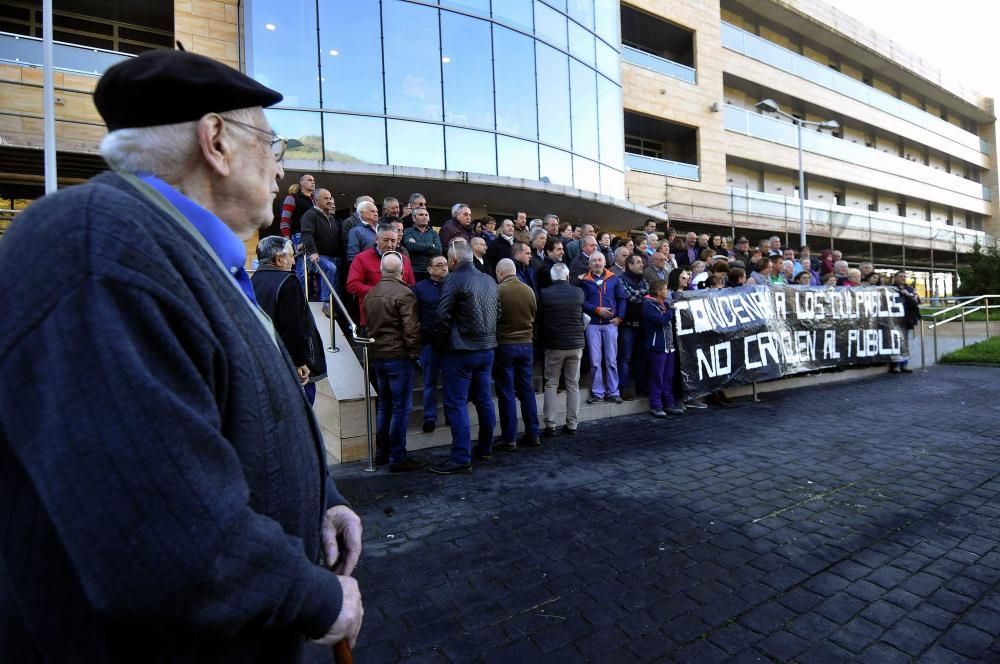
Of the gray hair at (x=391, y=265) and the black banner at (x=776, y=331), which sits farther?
the black banner at (x=776, y=331)

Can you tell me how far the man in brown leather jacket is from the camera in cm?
552

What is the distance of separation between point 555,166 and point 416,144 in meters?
4.35

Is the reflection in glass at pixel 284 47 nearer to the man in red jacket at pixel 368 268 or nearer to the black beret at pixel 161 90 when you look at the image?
the man in red jacket at pixel 368 268

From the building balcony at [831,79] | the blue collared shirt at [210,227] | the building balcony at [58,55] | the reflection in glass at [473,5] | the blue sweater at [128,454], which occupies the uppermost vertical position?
the building balcony at [831,79]

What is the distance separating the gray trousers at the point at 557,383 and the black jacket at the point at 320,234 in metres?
3.50

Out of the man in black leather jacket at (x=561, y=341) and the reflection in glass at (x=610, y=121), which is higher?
the reflection in glass at (x=610, y=121)

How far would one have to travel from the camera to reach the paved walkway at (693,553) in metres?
2.55

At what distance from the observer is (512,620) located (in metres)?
2.73

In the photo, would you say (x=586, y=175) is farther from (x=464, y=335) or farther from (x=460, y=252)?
(x=464, y=335)

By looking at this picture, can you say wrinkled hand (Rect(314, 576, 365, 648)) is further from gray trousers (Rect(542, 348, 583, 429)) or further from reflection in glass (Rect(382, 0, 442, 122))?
reflection in glass (Rect(382, 0, 442, 122))

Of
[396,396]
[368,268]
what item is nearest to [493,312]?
[396,396]

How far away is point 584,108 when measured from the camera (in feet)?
55.9

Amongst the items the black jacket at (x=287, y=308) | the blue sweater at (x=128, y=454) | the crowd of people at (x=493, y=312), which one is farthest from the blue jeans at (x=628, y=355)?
the blue sweater at (x=128, y=454)

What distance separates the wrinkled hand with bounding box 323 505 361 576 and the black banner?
7232 mm
